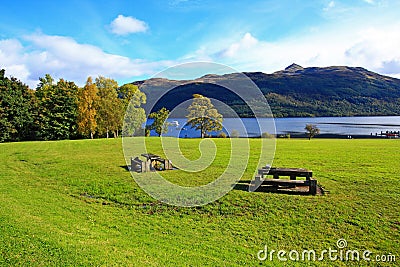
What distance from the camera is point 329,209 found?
1082cm

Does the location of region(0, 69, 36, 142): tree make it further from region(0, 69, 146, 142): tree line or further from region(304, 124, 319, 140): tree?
region(304, 124, 319, 140): tree

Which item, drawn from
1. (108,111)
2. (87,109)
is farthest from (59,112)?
(108,111)

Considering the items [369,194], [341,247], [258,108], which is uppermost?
[258,108]

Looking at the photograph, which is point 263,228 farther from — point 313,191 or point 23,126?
point 23,126

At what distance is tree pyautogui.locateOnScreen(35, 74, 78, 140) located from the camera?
2037 inches

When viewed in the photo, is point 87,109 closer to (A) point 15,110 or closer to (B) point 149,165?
(A) point 15,110

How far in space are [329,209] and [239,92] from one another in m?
5.96

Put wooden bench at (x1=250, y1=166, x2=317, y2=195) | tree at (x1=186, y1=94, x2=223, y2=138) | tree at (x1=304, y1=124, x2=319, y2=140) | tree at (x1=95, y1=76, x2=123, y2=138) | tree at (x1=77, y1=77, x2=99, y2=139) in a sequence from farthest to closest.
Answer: tree at (x1=304, y1=124, x2=319, y2=140), tree at (x1=95, y1=76, x2=123, y2=138), tree at (x1=77, y1=77, x2=99, y2=139), tree at (x1=186, y1=94, x2=223, y2=138), wooden bench at (x1=250, y1=166, x2=317, y2=195)

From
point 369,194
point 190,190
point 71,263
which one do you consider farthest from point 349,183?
point 71,263

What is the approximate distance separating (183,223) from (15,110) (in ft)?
168

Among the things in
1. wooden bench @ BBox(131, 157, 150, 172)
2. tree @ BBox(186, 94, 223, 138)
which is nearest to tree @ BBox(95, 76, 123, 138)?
tree @ BBox(186, 94, 223, 138)

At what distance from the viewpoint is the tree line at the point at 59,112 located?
4988 centimetres

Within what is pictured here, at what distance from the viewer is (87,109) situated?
51406mm

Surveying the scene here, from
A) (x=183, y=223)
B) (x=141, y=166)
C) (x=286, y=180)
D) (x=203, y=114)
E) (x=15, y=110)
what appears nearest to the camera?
(x=183, y=223)
